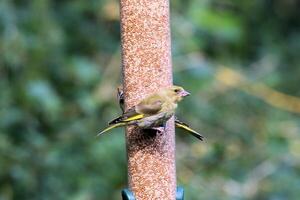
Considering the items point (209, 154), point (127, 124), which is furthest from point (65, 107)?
point (127, 124)

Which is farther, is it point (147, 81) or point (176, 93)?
point (147, 81)

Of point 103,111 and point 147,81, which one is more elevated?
point 147,81

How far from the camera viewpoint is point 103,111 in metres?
8.27

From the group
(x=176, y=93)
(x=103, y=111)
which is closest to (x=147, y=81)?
(x=176, y=93)

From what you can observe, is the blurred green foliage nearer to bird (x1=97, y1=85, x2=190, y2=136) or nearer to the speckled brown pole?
the speckled brown pole

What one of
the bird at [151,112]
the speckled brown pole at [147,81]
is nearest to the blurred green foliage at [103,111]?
the speckled brown pole at [147,81]

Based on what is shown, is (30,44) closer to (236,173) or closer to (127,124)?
(236,173)

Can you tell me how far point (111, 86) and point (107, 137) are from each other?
51 cm

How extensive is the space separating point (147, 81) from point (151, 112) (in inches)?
12.7

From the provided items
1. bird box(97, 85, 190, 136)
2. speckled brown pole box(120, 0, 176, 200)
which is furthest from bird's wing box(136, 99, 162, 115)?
speckled brown pole box(120, 0, 176, 200)

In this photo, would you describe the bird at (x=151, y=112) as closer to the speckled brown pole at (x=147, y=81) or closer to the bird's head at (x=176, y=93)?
the bird's head at (x=176, y=93)

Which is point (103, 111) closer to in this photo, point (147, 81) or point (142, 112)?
point (147, 81)

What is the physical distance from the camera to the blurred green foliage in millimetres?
8047

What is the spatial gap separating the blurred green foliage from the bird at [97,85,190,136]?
89.5 inches
